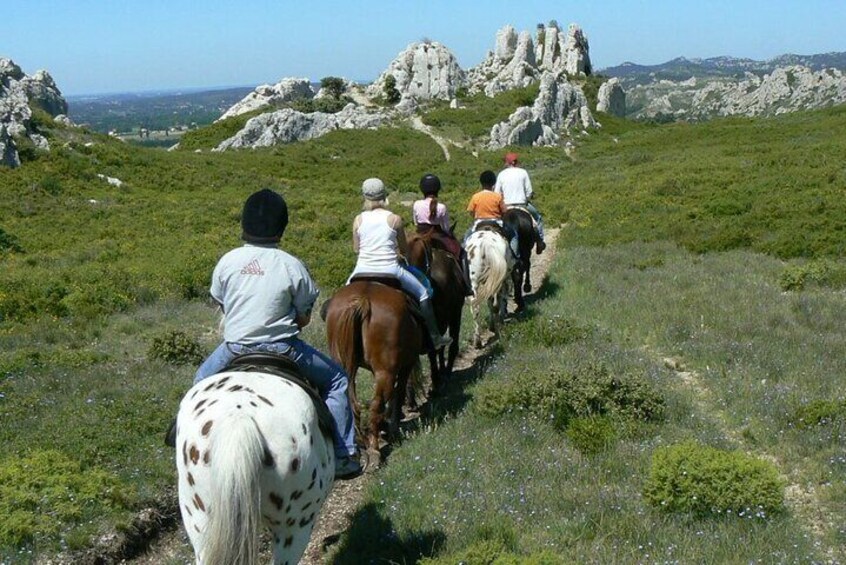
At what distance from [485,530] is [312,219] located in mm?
25782

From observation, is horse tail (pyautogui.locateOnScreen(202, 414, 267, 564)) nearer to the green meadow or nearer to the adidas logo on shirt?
the adidas logo on shirt

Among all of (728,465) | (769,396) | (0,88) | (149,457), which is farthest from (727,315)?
(0,88)

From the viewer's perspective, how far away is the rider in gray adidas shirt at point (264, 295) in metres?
5.91

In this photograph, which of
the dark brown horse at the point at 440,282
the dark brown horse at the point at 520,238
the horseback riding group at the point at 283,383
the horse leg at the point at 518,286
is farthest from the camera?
the horse leg at the point at 518,286

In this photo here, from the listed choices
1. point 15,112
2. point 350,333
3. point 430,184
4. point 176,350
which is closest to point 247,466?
point 350,333

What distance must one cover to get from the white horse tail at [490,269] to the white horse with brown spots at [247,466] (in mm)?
8108

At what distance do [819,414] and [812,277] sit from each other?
834cm

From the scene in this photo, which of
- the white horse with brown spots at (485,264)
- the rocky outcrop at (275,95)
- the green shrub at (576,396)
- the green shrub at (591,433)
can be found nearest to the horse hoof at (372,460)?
the green shrub at (576,396)

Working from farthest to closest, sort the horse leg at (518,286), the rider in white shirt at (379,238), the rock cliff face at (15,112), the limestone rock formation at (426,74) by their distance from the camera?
the limestone rock formation at (426,74) → the rock cliff face at (15,112) → the horse leg at (518,286) → the rider in white shirt at (379,238)

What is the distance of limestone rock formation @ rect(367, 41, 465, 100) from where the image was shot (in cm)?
9794

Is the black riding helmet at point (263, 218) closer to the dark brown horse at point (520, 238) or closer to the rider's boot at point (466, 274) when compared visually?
the rider's boot at point (466, 274)

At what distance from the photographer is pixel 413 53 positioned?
102250 millimetres

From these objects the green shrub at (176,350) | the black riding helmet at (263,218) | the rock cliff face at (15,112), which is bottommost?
the green shrub at (176,350)

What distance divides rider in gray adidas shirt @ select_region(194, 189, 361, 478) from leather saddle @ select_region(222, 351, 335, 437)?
15 cm
